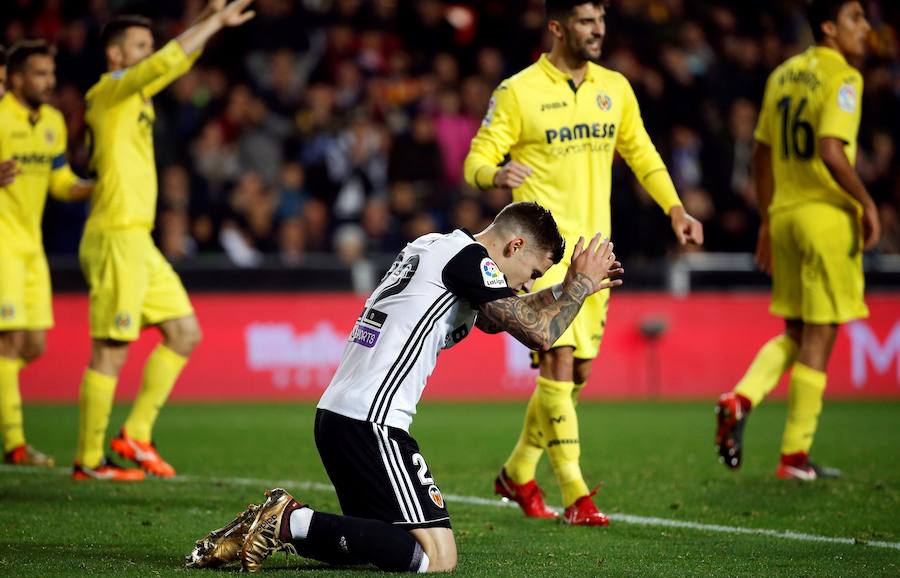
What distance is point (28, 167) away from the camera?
9016 millimetres

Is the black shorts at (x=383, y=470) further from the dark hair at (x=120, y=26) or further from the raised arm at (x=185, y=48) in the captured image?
the dark hair at (x=120, y=26)

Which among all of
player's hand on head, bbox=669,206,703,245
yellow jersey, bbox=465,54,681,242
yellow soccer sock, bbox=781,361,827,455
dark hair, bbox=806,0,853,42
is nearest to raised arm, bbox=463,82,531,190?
yellow jersey, bbox=465,54,681,242

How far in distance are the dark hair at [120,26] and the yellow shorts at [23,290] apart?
1605 mm

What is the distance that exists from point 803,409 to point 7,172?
5.01 metres

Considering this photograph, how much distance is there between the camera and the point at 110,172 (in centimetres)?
821

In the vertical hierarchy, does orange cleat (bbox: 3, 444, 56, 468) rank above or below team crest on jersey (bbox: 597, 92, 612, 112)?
below

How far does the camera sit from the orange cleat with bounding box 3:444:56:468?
8.82 meters

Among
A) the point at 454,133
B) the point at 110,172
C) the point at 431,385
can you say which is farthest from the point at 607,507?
the point at 454,133

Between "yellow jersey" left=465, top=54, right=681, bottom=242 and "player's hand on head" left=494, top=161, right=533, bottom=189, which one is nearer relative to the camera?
"player's hand on head" left=494, top=161, right=533, bottom=189

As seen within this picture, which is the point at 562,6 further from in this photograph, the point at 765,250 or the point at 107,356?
the point at 107,356

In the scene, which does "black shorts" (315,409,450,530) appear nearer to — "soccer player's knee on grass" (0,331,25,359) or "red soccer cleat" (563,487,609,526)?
"red soccer cleat" (563,487,609,526)

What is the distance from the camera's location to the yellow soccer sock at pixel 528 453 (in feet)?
23.0

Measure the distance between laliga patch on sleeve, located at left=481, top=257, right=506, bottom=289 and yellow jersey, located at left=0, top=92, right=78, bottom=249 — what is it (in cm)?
475

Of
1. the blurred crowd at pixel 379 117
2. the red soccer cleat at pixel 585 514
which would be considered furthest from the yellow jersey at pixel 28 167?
the blurred crowd at pixel 379 117
